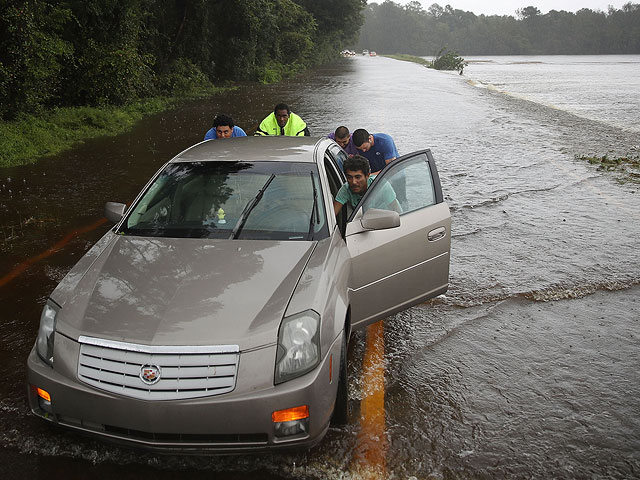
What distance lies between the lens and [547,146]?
1526 cm

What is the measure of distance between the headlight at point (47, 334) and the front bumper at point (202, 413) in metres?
0.15

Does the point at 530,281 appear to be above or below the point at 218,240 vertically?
below

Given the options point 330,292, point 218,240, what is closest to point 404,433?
point 330,292

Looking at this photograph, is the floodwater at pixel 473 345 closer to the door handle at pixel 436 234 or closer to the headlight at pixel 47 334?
the headlight at pixel 47 334

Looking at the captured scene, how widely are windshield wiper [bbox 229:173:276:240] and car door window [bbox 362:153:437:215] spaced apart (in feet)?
2.33

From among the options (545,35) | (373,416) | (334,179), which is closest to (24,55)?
(334,179)

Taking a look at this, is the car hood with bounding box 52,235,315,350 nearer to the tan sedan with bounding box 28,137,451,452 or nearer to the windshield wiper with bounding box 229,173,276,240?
the tan sedan with bounding box 28,137,451,452

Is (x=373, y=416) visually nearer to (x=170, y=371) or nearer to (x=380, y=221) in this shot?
(x=380, y=221)

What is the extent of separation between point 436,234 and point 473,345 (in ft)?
3.10

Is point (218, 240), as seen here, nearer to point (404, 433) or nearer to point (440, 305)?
point (404, 433)

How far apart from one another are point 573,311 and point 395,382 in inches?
85.5

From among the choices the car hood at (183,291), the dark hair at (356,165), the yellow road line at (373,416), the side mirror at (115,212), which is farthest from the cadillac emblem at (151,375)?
the dark hair at (356,165)

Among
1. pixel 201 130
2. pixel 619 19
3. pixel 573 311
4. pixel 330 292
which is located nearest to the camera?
pixel 330 292

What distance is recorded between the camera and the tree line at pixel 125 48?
49.1ft
